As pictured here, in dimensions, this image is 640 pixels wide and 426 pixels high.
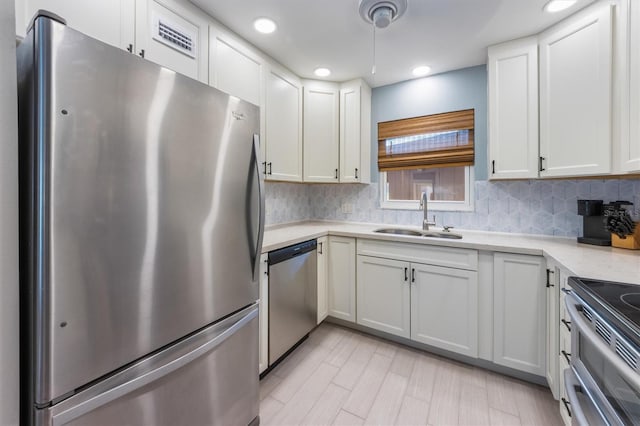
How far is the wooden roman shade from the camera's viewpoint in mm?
2461

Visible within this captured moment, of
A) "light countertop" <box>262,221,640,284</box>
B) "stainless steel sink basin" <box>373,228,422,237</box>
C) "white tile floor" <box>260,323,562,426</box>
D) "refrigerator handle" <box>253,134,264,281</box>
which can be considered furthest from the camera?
"stainless steel sink basin" <box>373,228,422,237</box>

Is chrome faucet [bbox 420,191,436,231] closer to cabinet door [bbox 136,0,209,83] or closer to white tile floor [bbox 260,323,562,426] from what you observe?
white tile floor [bbox 260,323,562,426]

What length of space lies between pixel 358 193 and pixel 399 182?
1.52 ft

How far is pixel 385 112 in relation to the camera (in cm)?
282

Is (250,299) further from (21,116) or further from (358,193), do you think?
(358,193)

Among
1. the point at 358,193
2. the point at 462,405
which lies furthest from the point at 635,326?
the point at 358,193

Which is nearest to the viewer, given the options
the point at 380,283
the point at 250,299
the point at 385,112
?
the point at 250,299

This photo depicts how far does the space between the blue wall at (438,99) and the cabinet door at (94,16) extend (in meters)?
2.20

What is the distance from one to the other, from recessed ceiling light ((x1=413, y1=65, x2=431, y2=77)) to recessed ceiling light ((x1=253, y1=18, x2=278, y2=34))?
1337mm

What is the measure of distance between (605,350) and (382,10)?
6.04 feet

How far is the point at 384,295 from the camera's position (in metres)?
2.28

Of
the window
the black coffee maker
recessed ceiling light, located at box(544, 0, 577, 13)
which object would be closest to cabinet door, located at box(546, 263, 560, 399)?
the black coffee maker

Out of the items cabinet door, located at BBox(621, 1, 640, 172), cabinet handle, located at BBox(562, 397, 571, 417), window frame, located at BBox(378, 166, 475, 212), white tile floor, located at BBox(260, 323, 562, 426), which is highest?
cabinet door, located at BBox(621, 1, 640, 172)

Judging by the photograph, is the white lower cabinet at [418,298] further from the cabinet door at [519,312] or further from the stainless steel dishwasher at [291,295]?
the stainless steel dishwasher at [291,295]
